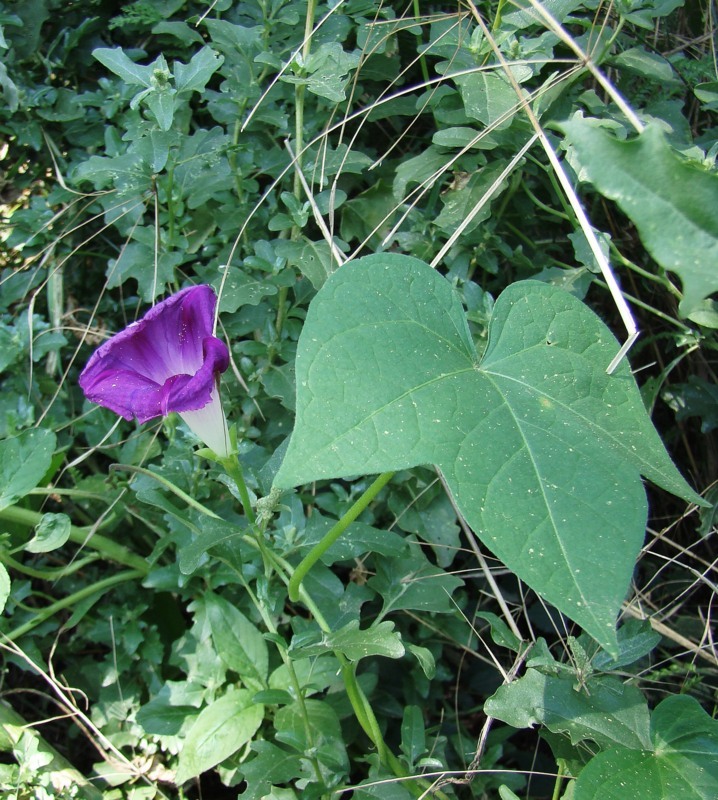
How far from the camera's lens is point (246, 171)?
5.27ft

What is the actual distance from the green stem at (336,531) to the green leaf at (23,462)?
20.4 inches

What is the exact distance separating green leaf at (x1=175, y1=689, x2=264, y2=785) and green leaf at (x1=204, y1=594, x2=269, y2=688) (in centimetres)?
4

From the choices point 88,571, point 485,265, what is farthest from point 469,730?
point 485,265

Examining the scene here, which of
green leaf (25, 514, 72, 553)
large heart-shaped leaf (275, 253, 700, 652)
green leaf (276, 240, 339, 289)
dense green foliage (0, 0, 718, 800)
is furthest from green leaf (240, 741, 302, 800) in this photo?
green leaf (276, 240, 339, 289)

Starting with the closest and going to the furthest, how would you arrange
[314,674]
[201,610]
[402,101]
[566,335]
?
[566,335], [314,674], [201,610], [402,101]

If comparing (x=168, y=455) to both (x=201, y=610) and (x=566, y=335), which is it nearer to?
(x=201, y=610)

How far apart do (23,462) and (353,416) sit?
2.67 feet

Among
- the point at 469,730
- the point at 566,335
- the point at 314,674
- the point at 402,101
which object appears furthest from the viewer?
the point at 469,730

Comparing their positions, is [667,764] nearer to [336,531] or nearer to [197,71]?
[336,531]

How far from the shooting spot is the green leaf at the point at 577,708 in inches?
42.8

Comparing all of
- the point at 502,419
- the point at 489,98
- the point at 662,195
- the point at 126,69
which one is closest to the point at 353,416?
the point at 502,419

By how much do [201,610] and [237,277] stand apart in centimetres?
65

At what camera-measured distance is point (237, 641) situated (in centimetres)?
146

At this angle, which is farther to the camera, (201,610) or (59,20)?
(59,20)
